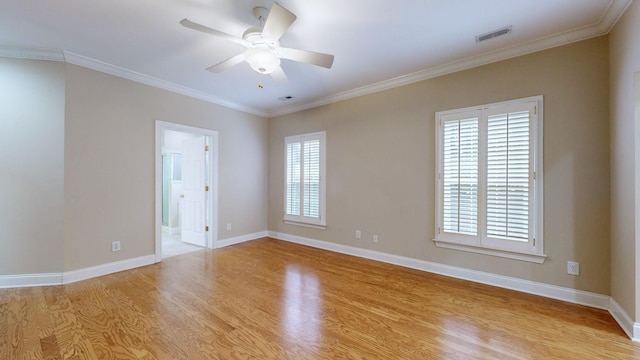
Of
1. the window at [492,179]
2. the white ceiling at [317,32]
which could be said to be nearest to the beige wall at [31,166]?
the white ceiling at [317,32]

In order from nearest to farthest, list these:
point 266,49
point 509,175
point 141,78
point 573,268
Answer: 1. point 266,49
2. point 573,268
3. point 509,175
4. point 141,78

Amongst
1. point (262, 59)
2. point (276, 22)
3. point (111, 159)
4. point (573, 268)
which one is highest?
point (276, 22)

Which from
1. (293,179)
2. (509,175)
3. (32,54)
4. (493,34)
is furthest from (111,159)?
(509,175)

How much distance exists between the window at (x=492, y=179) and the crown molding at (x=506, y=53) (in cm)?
54

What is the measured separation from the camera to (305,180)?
497cm

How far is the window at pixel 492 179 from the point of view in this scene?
282 centimetres

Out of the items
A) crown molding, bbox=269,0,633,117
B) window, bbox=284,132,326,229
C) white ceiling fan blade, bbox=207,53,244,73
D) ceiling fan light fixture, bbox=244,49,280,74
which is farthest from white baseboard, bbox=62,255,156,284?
crown molding, bbox=269,0,633,117

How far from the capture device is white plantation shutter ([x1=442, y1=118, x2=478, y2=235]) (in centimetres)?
318

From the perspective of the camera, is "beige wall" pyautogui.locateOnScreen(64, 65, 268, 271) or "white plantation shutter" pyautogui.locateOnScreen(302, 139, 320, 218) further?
"white plantation shutter" pyautogui.locateOnScreen(302, 139, 320, 218)

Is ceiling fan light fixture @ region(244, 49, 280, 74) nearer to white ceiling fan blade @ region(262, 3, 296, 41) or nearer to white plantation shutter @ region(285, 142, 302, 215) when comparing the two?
white ceiling fan blade @ region(262, 3, 296, 41)

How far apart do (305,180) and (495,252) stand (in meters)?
3.11

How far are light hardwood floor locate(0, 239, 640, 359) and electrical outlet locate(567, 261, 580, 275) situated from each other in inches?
12.5

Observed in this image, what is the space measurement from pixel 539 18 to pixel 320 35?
6.58 feet

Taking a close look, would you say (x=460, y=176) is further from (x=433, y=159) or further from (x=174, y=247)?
(x=174, y=247)
